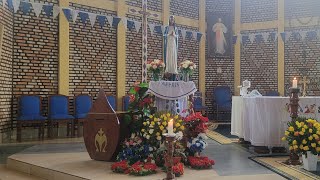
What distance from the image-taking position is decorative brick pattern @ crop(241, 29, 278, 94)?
1201 cm

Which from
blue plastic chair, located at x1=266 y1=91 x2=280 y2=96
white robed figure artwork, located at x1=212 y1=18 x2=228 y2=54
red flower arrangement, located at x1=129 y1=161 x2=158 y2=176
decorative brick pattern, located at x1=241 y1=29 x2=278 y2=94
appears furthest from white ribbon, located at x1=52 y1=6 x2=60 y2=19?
blue plastic chair, located at x1=266 y1=91 x2=280 y2=96

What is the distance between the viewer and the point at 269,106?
6.04 meters

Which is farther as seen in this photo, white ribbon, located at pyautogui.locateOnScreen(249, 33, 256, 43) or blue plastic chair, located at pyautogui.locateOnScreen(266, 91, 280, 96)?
white ribbon, located at pyautogui.locateOnScreen(249, 33, 256, 43)

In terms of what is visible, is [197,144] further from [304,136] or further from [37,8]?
[37,8]

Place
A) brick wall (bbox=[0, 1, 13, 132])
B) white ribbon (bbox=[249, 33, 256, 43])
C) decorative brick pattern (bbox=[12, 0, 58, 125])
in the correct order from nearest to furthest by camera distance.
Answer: brick wall (bbox=[0, 1, 13, 132]) → decorative brick pattern (bbox=[12, 0, 58, 125]) → white ribbon (bbox=[249, 33, 256, 43])

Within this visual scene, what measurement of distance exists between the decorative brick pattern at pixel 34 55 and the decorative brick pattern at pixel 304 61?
7206 millimetres

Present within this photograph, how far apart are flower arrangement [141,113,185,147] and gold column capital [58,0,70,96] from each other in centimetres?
469

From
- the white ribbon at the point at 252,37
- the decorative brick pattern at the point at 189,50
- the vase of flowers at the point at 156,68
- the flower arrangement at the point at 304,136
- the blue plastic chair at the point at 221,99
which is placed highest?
the white ribbon at the point at 252,37

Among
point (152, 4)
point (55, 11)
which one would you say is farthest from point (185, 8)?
point (55, 11)

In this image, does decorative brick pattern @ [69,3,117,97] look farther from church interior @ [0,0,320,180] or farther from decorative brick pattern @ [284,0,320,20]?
Answer: decorative brick pattern @ [284,0,320,20]

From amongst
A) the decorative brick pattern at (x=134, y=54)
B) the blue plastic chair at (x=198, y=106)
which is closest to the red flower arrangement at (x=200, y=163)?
the decorative brick pattern at (x=134, y=54)

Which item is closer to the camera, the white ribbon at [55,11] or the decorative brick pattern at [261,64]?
the white ribbon at [55,11]

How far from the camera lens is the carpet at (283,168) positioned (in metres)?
4.48

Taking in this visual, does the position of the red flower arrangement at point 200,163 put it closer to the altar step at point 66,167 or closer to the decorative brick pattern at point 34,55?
the altar step at point 66,167
